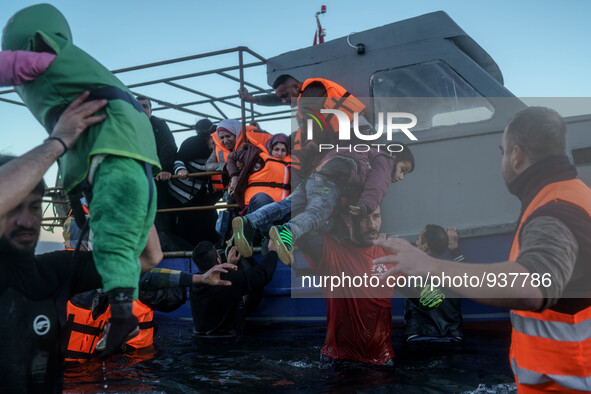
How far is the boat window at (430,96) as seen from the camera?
4.25 m

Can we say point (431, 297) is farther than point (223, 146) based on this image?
No

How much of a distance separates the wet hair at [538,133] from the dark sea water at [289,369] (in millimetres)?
2210

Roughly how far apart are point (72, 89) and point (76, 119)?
116mm

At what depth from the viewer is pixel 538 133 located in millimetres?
1645

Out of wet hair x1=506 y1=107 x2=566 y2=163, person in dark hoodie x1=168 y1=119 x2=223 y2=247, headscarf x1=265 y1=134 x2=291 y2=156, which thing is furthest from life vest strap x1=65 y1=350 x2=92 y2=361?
wet hair x1=506 y1=107 x2=566 y2=163

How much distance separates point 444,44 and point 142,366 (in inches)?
153

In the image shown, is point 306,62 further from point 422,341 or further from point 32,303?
point 32,303

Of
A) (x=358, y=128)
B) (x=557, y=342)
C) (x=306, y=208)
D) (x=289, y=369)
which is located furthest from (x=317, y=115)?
(x=557, y=342)

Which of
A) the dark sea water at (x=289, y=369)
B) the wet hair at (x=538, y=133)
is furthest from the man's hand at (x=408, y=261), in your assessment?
the dark sea water at (x=289, y=369)

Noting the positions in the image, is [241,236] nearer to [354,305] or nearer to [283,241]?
[283,241]

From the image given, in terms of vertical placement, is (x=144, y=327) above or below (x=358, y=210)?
below

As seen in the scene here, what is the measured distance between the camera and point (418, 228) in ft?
13.0

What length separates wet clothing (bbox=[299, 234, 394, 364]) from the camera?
374 centimetres

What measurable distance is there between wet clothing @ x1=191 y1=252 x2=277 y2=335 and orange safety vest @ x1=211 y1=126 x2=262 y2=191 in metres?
1.02
